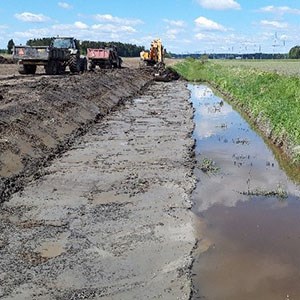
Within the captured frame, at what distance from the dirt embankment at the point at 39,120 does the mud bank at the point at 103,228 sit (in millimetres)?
565

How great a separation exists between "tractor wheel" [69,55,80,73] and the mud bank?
77.1ft

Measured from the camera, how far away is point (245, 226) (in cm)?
844

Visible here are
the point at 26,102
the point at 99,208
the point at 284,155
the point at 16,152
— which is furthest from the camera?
the point at 26,102

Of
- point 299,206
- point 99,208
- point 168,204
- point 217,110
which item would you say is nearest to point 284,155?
point 299,206

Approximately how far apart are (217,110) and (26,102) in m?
12.2

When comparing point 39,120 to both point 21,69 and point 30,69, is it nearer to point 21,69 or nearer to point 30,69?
point 21,69

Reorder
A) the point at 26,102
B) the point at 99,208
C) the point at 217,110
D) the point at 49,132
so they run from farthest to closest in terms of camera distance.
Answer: the point at 217,110, the point at 26,102, the point at 49,132, the point at 99,208

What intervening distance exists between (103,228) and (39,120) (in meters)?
8.50

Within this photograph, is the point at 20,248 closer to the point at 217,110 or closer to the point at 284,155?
the point at 284,155

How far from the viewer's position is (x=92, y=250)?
7.14 meters

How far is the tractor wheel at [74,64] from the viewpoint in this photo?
3675 centimetres

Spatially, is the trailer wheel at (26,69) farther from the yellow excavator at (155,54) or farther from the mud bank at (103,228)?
the mud bank at (103,228)

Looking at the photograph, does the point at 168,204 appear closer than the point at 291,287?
No

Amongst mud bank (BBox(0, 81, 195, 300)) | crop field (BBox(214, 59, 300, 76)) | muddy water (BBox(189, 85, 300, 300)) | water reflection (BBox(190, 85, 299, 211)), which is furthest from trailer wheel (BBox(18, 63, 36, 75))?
muddy water (BBox(189, 85, 300, 300))
